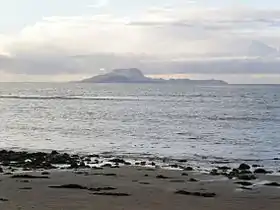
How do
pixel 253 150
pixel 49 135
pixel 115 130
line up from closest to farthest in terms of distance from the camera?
1. pixel 253 150
2. pixel 49 135
3. pixel 115 130

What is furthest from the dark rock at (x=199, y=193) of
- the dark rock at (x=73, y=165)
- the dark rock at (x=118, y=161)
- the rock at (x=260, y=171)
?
the dark rock at (x=118, y=161)

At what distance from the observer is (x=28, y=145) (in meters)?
41.5

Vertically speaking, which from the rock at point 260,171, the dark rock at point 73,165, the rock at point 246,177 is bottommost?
the rock at point 260,171

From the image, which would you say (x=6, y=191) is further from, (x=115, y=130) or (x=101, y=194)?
(x=115, y=130)

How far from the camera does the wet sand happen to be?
1794 centimetres

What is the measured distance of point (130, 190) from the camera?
2106 cm

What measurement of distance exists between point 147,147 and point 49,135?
41.3 feet

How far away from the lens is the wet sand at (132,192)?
1794 cm

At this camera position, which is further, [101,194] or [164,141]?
[164,141]

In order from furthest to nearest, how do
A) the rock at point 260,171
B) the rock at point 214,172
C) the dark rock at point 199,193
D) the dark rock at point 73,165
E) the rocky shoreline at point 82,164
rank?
the dark rock at point 73,165, the rock at point 260,171, the rocky shoreline at point 82,164, the rock at point 214,172, the dark rock at point 199,193

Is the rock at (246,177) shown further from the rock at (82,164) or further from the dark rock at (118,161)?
the rock at (82,164)

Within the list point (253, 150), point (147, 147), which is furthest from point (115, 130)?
point (253, 150)

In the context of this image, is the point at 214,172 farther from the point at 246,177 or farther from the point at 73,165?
the point at 73,165

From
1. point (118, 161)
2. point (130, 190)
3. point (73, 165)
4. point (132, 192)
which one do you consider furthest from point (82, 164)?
point (132, 192)
